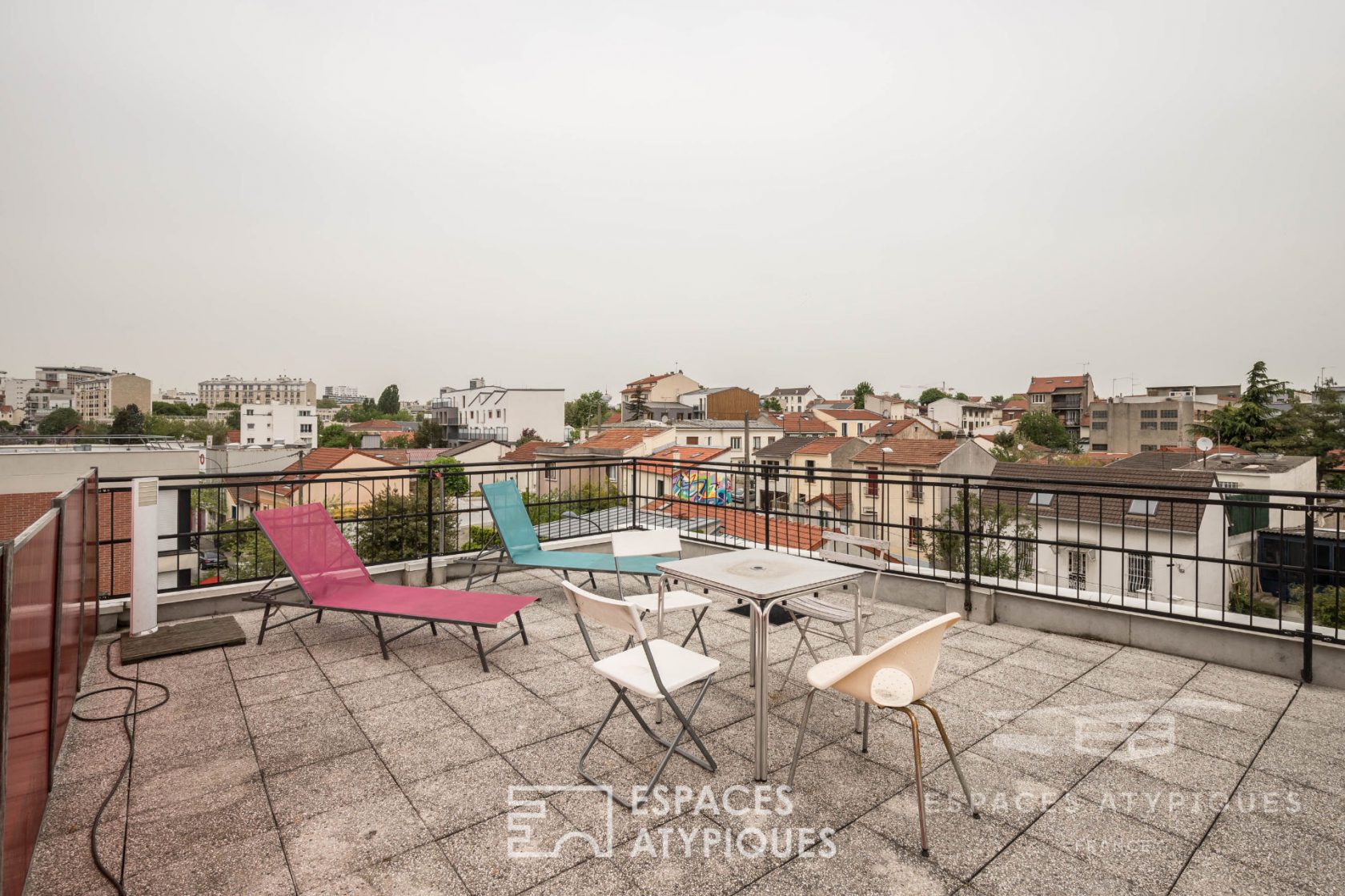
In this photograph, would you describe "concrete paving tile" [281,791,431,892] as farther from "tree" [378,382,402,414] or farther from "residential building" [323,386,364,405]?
"residential building" [323,386,364,405]

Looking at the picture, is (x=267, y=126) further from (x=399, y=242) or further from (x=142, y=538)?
(x=142, y=538)

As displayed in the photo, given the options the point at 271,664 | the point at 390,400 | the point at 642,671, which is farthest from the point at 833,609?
the point at 390,400

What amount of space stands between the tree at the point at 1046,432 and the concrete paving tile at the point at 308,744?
80.4m

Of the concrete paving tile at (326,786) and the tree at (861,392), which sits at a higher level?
the tree at (861,392)

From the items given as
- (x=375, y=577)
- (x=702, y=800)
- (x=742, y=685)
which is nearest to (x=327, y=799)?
(x=702, y=800)

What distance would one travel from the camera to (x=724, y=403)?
64188 mm

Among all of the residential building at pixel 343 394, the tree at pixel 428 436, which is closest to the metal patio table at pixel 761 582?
the tree at pixel 428 436

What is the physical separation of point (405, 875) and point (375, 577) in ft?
14.3

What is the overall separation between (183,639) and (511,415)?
2616 inches

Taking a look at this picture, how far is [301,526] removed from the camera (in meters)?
4.77

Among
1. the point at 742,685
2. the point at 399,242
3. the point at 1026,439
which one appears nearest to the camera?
the point at 742,685

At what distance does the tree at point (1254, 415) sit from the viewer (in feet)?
143

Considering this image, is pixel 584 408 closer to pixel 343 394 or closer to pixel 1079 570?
pixel 343 394

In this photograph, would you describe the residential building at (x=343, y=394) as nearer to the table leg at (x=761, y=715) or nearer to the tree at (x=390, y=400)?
the tree at (x=390, y=400)
